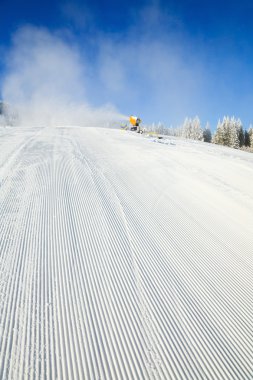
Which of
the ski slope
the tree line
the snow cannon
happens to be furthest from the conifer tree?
the ski slope

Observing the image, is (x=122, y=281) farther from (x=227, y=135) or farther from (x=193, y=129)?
(x=193, y=129)

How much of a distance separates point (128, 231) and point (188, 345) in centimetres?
265

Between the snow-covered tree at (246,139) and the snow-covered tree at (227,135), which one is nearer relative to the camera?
the snow-covered tree at (227,135)

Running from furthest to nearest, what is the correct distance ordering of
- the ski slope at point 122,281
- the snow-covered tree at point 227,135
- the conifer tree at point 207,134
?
the conifer tree at point 207,134 → the snow-covered tree at point 227,135 → the ski slope at point 122,281

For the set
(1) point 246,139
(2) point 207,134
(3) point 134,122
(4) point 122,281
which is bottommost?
(4) point 122,281

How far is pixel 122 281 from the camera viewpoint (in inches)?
151

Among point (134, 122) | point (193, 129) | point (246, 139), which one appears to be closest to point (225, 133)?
point (246, 139)

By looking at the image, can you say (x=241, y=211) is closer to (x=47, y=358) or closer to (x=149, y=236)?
(x=149, y=236)

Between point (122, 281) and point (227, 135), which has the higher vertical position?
point (227, 135)

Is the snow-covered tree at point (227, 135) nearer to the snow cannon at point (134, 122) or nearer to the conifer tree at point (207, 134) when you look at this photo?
the conifer tree at point (207, 134)

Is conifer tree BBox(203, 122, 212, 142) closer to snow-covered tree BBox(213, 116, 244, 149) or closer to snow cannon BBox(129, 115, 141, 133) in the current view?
snow-covered tree BBox(213, 116, 244, 149)

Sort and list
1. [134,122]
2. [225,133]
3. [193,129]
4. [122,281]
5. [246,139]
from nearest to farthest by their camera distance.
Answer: [122,281] < [134,122] < [225,133] < [246,139] < [193,129]

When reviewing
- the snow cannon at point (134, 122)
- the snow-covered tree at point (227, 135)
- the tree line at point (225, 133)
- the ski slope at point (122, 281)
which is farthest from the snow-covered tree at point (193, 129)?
the ski slope at point (122, 281)

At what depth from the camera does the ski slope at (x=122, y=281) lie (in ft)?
8.91
